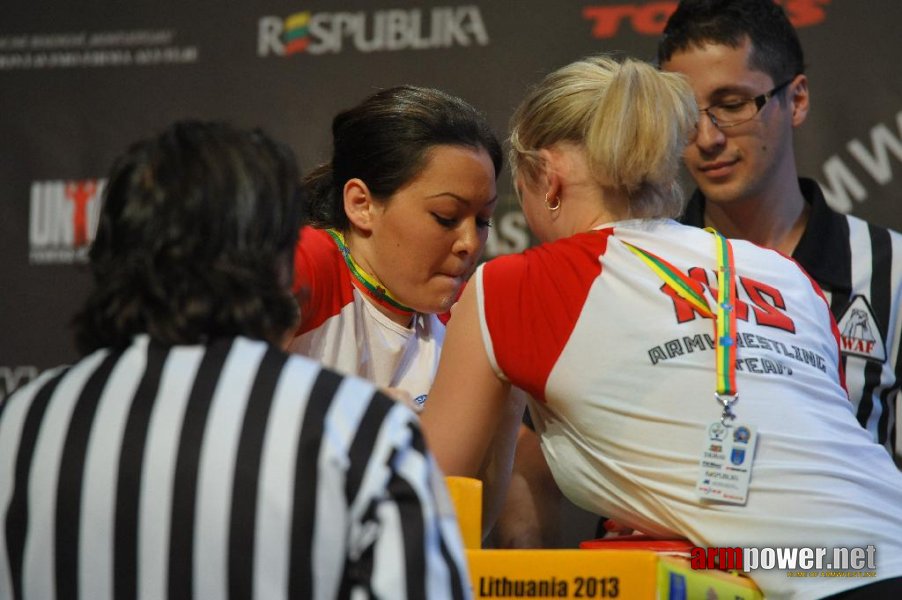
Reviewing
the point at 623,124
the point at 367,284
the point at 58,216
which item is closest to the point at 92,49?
the point at 58,216

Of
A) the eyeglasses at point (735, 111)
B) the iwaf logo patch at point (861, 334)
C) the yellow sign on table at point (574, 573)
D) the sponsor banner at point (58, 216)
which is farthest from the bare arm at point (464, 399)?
the sponsor banner at point (58, 216)

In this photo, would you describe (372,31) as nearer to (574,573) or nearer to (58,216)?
(58,216)

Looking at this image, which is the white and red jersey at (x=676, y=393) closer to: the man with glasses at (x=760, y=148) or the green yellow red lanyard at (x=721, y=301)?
the green yellow red lanyard at (x=721, y=301)

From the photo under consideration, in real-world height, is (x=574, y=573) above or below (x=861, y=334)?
below

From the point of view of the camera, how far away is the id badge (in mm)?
1709

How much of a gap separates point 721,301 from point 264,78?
209 centimetres

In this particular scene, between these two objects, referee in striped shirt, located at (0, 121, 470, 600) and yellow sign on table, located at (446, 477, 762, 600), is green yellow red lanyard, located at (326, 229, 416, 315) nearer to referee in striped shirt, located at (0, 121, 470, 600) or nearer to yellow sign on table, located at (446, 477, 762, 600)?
yellow sign on table, located at (446, 477, 762, 600)

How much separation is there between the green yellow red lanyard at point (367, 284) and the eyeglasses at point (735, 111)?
0.92m

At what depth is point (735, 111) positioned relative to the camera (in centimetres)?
289

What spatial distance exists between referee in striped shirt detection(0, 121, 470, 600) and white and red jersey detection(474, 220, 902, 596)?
59 cm

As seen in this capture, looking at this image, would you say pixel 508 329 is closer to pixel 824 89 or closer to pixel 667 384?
pixel 667 384

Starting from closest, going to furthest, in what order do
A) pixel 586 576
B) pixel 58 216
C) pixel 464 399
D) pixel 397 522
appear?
pixel 397 522, pixel 586 576, pixel 464 399, pixel 58 216

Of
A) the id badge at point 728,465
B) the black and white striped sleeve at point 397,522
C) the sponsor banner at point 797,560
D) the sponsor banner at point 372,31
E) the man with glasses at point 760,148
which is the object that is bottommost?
the sponsor banner at point 797,560

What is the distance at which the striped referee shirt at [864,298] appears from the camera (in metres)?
2.63
